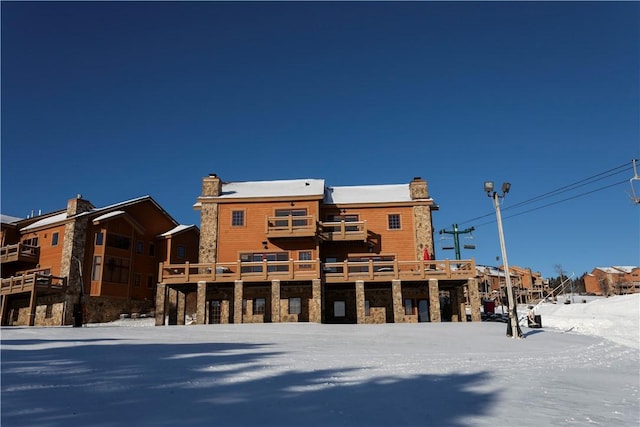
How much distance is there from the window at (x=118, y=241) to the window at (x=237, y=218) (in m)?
10.8

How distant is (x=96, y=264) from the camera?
33.4 metres

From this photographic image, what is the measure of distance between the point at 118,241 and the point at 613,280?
8401 centimetres

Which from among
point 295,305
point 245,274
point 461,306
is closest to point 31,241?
point 245,274

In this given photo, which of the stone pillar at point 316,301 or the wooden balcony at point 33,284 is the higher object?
the wooden balcony at point 33,284

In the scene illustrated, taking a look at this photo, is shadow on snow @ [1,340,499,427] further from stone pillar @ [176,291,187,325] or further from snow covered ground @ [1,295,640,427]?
stone pillar @ [176,291,187,325]

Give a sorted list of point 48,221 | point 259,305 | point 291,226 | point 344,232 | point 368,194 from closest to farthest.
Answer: point 259,305 < point 291,226 < point 344,232 < point 368,194 < point 48,221

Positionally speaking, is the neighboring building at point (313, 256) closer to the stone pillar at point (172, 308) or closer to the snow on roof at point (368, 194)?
the snow on roof at point (368, 194)

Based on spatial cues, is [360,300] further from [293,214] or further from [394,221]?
[293,214]

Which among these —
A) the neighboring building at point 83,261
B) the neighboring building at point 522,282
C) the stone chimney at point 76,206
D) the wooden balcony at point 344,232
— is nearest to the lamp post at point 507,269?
the wooden balcony at point 344,232

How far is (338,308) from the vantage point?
28.2 m

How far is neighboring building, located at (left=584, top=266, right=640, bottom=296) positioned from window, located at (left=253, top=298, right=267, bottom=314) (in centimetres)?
7299

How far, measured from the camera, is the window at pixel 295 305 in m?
27.3

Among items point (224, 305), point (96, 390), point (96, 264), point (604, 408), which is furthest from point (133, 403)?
point (96, 264)

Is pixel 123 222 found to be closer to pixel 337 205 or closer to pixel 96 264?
pixel 96 264
